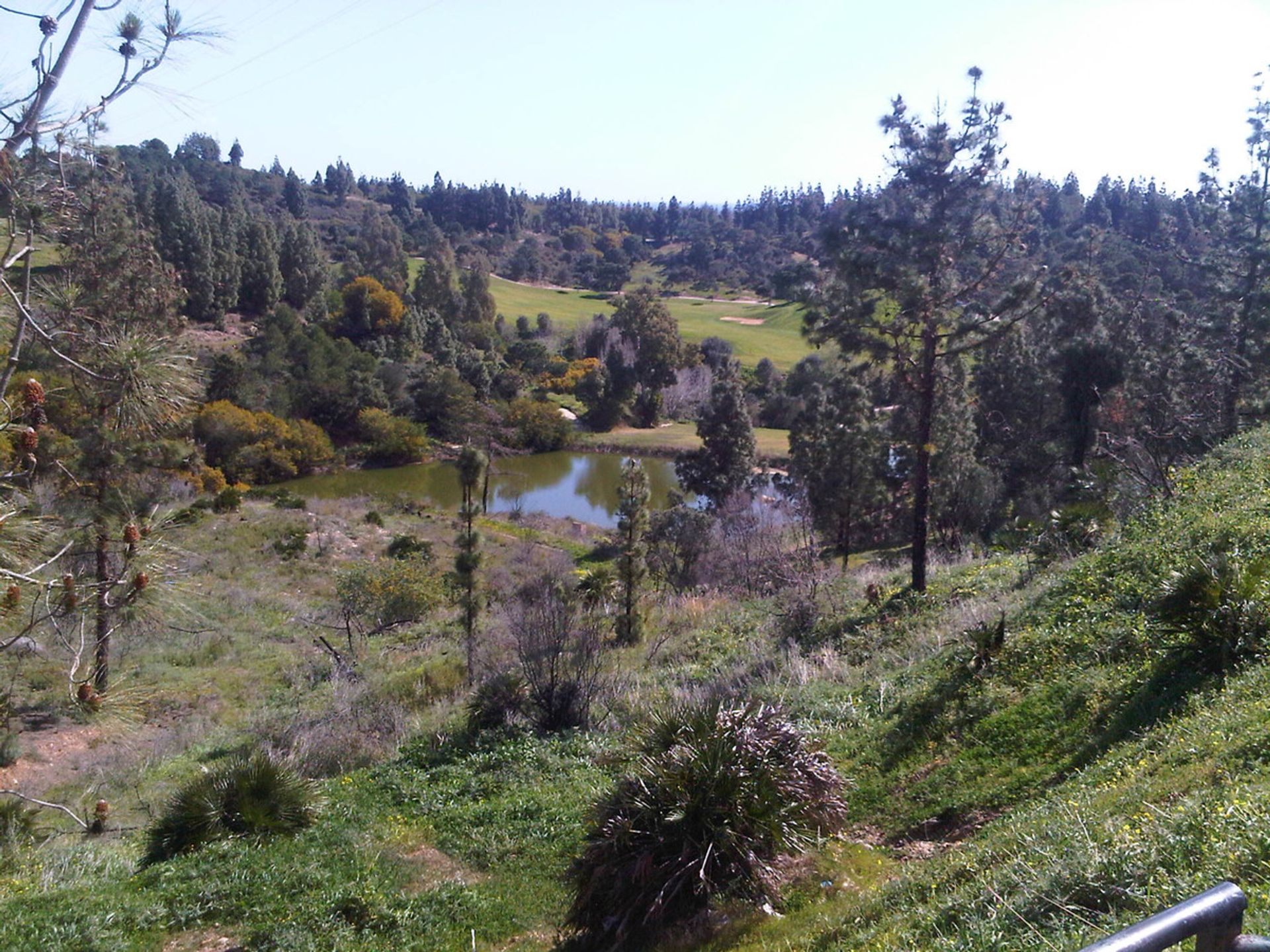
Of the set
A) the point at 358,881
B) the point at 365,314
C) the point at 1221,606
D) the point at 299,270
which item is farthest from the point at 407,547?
the point at 299,270

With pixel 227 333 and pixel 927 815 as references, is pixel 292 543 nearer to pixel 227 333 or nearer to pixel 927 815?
pixel 927 815

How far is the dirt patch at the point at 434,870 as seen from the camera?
677cm

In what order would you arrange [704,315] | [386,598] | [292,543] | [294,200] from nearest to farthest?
[386,598] → [292,543] → [704,315] → [294,200]

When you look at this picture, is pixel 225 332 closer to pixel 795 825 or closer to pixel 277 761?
pixel 277 761

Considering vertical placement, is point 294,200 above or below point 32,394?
above

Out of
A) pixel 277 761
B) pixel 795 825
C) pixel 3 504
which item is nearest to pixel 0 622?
pixel 3 504

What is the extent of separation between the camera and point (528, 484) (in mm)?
55781

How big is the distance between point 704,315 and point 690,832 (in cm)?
9547

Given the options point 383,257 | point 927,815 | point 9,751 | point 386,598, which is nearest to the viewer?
point 927,815

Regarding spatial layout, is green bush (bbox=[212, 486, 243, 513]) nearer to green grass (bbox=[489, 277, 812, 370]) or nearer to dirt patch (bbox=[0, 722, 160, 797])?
dirt patch (bbox=[0, 722, 160, 797])

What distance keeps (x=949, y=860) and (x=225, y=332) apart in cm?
6503

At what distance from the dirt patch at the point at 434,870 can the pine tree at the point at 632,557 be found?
11980 mm

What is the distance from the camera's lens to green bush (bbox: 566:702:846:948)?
5.49 m

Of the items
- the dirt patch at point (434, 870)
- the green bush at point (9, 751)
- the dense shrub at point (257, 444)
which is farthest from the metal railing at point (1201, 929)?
the dense shrub at point (257, 444)
